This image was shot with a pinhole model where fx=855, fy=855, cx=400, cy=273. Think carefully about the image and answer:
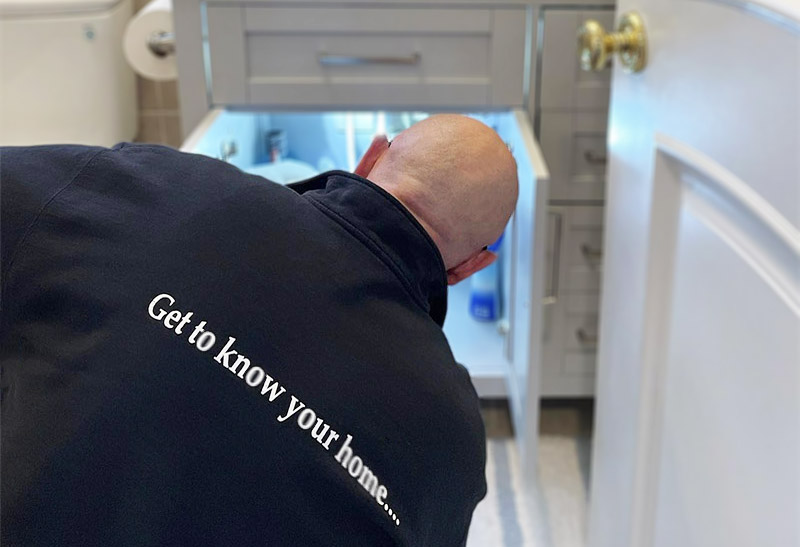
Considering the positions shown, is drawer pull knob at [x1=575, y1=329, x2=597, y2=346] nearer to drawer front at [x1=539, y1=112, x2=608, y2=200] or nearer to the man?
drawer front at [x1=539, y1=112, x2=608, y2=200]

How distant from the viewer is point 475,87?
133 centimetres

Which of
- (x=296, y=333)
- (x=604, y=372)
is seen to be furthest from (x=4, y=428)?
(x=604, y=372)

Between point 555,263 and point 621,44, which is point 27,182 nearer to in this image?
point 621,44

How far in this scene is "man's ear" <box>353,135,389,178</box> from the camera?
60 centimetres

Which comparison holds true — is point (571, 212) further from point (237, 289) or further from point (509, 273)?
point (237, 289)

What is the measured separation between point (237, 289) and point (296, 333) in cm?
4

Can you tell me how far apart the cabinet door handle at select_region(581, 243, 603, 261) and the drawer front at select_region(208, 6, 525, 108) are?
27cm

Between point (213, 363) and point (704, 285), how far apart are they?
48cm

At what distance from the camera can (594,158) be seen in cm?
138

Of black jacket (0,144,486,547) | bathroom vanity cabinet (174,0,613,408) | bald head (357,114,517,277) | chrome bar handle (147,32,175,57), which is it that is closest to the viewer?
black jacket (0,144,486,547)

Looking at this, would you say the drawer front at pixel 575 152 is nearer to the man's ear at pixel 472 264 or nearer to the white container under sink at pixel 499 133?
the white container under sink at pixel 499 133

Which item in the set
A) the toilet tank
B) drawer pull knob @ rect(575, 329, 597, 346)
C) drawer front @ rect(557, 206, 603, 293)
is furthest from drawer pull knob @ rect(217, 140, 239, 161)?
drawer pull knob @ rect(575, 329, 597, 346)

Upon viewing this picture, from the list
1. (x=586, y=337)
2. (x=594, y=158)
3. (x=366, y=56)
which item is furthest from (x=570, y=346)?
(x=366, y=56)

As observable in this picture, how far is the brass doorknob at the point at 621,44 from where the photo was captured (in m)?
0.86
